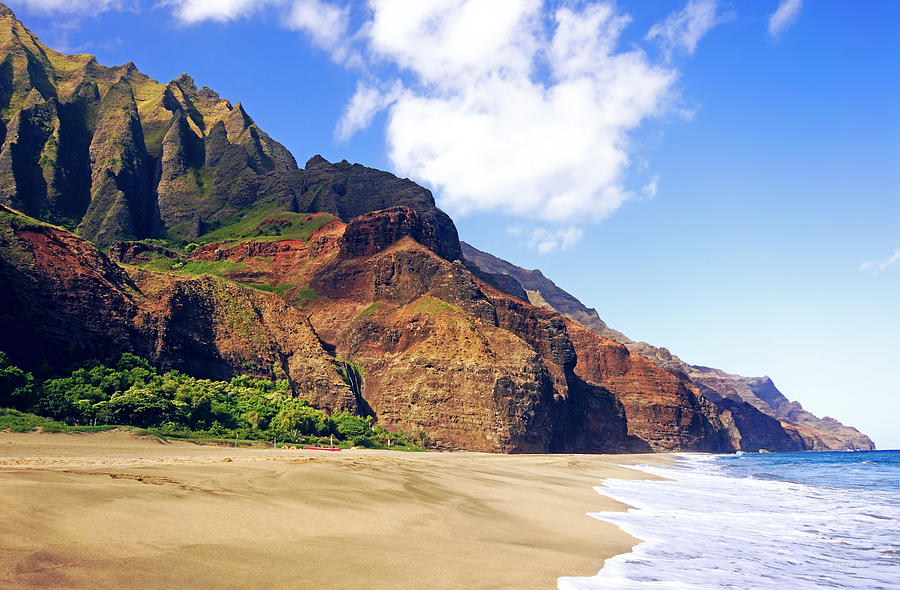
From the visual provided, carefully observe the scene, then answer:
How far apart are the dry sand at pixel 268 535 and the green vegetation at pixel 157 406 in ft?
76.5

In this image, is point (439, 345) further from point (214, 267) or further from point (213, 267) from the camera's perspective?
point (214, 267)

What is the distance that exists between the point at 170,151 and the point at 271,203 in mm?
35164

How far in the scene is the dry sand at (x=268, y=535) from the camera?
6.71 metres

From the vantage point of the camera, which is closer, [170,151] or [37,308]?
[37,308]

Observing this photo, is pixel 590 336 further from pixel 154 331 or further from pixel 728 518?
pixel 728 518

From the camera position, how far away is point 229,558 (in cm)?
765

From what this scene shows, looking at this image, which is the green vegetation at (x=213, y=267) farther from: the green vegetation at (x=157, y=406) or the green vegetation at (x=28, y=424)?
the green vegetation at (x=28, y=424)

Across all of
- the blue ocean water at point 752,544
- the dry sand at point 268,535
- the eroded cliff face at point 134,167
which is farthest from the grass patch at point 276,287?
the dry sand at point 268,535

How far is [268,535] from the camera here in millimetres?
9141

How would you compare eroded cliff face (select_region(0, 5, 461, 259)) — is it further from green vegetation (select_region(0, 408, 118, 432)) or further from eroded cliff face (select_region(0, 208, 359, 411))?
green vegetation (select_region(0, 408, 118, 432))

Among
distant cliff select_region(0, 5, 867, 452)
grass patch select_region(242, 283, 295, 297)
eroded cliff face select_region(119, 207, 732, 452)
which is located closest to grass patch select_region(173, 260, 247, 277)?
distant cliff select_region(0, 5, 867, 452)

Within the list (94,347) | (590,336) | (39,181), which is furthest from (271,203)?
(94,347)

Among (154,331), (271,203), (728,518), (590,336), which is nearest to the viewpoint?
(728,518)

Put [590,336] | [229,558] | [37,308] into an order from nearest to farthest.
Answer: [229,558], [37,308], [590,336]
